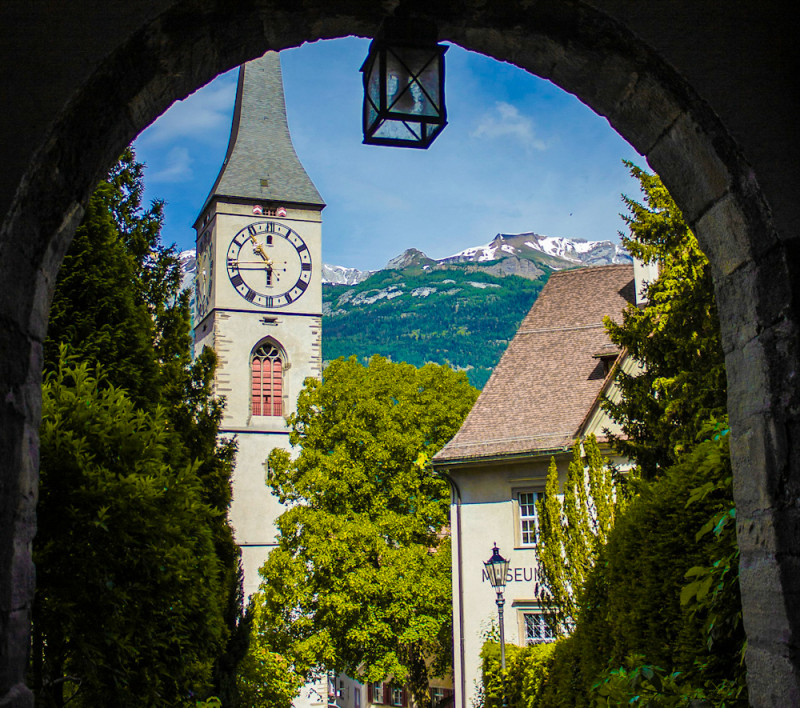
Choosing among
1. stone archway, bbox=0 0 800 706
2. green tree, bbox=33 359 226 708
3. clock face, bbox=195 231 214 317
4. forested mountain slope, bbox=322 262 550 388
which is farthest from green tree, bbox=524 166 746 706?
forested mountain slope, bbox=322 262 550 388

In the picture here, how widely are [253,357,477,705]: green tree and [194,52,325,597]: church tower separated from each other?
496 inches

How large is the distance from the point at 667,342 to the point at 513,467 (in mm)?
9536

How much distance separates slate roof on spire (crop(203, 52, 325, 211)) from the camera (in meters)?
51.1

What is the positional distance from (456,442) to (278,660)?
419 inches

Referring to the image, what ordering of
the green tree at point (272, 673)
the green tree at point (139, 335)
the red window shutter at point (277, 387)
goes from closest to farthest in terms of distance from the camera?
1. the green tree at point (139, 335)
2. the green tree at point (272, 673)
3. the red window shutter at point (277, 387)

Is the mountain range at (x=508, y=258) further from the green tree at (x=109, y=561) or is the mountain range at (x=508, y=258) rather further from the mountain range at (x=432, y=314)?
the green tree at (x=109, y=561)

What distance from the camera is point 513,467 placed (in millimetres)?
22531

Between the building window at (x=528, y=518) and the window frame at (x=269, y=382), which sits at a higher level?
the window frame at (x=269, y=382)

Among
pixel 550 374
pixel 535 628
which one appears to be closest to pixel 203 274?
pixel 550 374

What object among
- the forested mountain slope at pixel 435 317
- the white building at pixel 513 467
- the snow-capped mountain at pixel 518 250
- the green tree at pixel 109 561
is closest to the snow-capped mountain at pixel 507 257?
the snow-capped mountain at pixel 518 250

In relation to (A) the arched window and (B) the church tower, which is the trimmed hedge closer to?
(B) the church tower

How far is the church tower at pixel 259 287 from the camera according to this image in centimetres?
4553

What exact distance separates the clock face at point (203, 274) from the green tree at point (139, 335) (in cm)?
3407

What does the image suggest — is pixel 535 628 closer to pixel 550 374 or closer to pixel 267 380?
Answer: pixel 550 374
